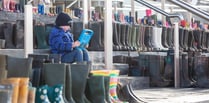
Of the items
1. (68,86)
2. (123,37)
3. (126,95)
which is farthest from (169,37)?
(68,86)

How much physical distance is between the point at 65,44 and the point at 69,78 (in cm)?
283

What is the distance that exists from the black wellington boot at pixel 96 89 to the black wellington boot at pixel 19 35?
4069 mm

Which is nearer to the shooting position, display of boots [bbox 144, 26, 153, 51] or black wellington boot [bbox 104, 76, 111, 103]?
black wellington boot [bbox 104, 76, 111, 103]

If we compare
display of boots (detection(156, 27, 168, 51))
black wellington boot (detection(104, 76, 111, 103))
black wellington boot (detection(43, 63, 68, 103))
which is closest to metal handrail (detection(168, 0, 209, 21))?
display of boots (detection(156, 27, 168, 51))

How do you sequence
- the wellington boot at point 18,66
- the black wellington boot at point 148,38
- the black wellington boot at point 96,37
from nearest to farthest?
the wellington boot at point 18,66 → the black wellington boot at point 96,37 → the black wellington boot at point 148,38

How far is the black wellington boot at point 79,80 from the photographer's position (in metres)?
4.52

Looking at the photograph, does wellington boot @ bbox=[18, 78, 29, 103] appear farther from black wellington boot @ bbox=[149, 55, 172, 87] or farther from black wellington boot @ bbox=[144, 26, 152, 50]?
black wellington boot @ bbox=[144, 26, 152, 50]

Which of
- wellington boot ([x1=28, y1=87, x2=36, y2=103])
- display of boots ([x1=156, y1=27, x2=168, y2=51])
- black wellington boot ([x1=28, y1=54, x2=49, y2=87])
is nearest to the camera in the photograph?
wellington boot ([x1=28, y1=87, x2=36, y2=103])

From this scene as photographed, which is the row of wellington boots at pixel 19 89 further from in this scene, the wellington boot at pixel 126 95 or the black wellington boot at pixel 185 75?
the black wellington boot at pixel 185 75

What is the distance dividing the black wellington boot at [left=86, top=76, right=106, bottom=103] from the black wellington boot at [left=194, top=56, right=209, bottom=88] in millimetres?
4824

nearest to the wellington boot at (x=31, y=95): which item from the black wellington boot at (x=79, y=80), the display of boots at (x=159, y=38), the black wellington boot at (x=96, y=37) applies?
the black wellington boot at (x=79, y=80)

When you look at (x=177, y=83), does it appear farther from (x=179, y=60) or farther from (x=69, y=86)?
(x=69, y=86)

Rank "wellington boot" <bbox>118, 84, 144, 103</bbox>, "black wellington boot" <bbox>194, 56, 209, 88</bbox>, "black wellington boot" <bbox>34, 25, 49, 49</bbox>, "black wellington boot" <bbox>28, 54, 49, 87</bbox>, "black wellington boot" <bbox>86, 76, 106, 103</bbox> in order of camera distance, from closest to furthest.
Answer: "black wellington boot" <bbox>28, 54, 49, 87</bbox> < "black wellington boot" <bbox>86, 76, 106, 103</bbox> < "wellington boot" <bbox>118, 84, 144, 103</bbox> < "black wellington boot" <bbox>34, 25, 49, 49</bbox> < "black wellington boot" <bbox>194, 56, 209, 88</bbox>

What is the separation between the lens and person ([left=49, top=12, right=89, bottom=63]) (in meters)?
7.09
